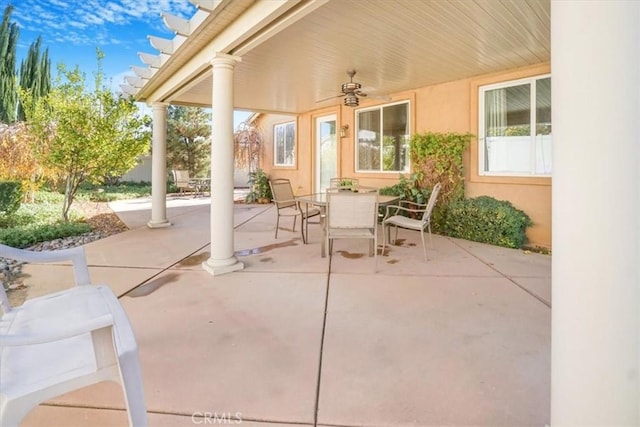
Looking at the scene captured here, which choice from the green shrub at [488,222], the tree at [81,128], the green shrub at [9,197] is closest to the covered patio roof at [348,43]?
the tree at [81,128]

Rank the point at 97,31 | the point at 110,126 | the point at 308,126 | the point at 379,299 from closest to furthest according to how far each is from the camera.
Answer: the point at 379,299 < the point at 110,126 < the point at 308,126 < the point at 97,31

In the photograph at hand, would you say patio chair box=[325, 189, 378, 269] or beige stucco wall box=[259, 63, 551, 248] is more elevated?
beige stucco wall box=[259, 63, 551, 248]

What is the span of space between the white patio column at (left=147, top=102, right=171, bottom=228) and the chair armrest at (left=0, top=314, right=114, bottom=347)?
244 inches

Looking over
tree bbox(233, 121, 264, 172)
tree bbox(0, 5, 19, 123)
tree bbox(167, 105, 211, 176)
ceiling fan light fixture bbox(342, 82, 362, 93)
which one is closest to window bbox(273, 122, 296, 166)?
tree bbox(233, 121, 264, 172)

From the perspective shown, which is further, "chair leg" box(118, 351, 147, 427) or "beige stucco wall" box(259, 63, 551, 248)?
"beige stucco wall" box(259, 63, 551, 248)

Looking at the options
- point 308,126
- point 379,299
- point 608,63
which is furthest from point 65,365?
point 308,126

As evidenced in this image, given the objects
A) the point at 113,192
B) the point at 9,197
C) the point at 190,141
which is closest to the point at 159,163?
the point at 9,197

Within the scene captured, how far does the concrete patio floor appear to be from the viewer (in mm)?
1716

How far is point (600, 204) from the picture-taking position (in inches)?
41.8

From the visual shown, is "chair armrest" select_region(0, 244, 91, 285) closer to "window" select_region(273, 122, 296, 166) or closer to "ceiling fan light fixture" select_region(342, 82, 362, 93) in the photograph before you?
"ceiling fan light fixture" select_region(342, 82, 362, 93)

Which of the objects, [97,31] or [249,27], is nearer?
[249,27]

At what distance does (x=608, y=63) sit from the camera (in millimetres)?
1032

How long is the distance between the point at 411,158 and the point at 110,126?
561 cm

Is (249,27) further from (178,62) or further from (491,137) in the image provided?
(491,137)
